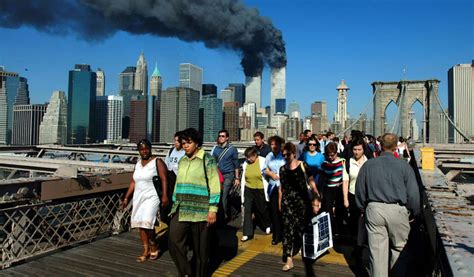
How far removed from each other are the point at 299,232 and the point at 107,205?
9.96 feet

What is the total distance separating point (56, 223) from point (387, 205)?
4.34 m

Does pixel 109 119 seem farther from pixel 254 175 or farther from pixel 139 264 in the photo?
pixel 139 264

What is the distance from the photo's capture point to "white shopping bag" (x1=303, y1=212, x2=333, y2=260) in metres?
4.77

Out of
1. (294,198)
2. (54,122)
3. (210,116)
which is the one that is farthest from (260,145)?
(54,122)

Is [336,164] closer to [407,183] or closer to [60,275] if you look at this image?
[407,183]

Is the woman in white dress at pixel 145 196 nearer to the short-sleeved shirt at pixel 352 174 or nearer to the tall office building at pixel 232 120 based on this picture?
the short-sleeved shirt at pixel 352 174

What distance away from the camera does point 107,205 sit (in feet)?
19.3

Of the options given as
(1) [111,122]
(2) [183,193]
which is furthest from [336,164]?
(1) [111,122]

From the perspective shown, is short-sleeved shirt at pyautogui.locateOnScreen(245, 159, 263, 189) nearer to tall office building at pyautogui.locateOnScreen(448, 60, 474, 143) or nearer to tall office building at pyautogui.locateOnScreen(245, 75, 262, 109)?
tall office building at pyautogui.locateOnScreen(448, 60, 474, 143)

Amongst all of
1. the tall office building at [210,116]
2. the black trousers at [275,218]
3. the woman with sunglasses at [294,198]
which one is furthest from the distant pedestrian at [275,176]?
the tall office building at [210,116]

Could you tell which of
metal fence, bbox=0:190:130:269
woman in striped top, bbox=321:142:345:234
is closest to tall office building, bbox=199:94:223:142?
metal fence, bbox=0:190:130:269

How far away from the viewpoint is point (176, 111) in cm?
13650

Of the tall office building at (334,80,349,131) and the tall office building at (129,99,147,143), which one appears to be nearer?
the tall office building at (334,80,349,131)

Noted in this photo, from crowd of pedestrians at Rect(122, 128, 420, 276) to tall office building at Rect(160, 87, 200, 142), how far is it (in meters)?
125
